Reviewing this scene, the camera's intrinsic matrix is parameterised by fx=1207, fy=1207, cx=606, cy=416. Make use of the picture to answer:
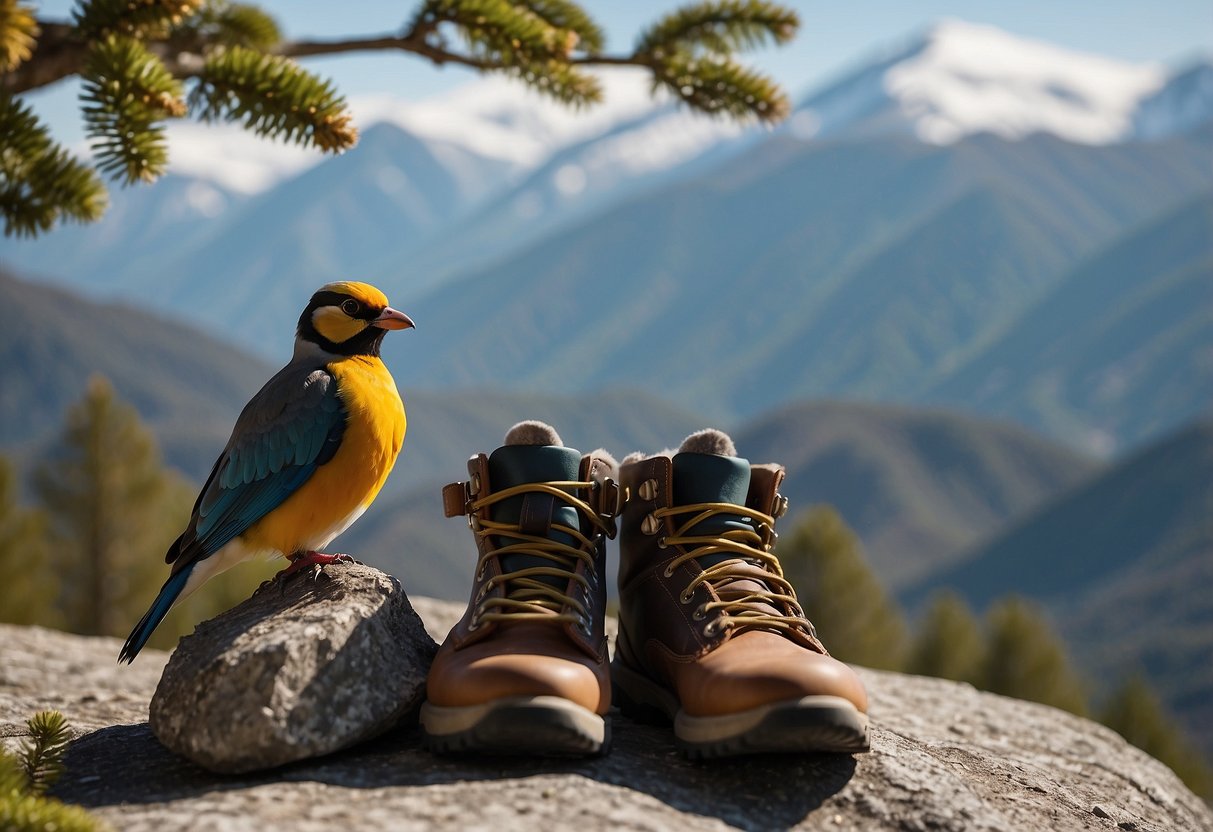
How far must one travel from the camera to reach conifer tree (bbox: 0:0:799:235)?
14.9 feet

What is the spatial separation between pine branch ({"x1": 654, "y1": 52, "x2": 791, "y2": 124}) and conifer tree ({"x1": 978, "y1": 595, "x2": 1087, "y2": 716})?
5475 centimetres

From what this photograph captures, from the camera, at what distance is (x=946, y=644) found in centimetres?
6188

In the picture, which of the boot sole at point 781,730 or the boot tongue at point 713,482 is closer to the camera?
the boot sole at point 781,730

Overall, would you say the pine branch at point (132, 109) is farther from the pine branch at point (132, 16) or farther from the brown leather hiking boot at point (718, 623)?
the brown leather hiking boot at point (718, 623)

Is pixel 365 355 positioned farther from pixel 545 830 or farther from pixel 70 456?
pixel 70 456

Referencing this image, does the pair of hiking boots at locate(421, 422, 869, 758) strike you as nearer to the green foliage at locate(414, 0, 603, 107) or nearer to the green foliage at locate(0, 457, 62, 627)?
the green foliage at locate(414, 0, 603, 107)

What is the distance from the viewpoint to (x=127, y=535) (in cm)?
4838

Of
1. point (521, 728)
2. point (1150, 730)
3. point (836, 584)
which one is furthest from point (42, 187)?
point (1150, 730)

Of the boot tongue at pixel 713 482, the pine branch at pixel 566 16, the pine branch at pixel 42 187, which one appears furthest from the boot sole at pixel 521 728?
the pine branch at pixel 566 16

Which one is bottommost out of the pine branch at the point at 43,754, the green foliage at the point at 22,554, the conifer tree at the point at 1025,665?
the pine branch at the point at 43,754

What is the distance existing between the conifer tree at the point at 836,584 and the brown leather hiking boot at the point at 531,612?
49670mm

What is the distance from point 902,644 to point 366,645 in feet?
200

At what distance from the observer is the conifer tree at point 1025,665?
2235 inches

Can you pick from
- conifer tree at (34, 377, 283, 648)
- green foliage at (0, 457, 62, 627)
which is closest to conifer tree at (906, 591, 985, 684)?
conifer tree at (34, 377, 283, 648)
